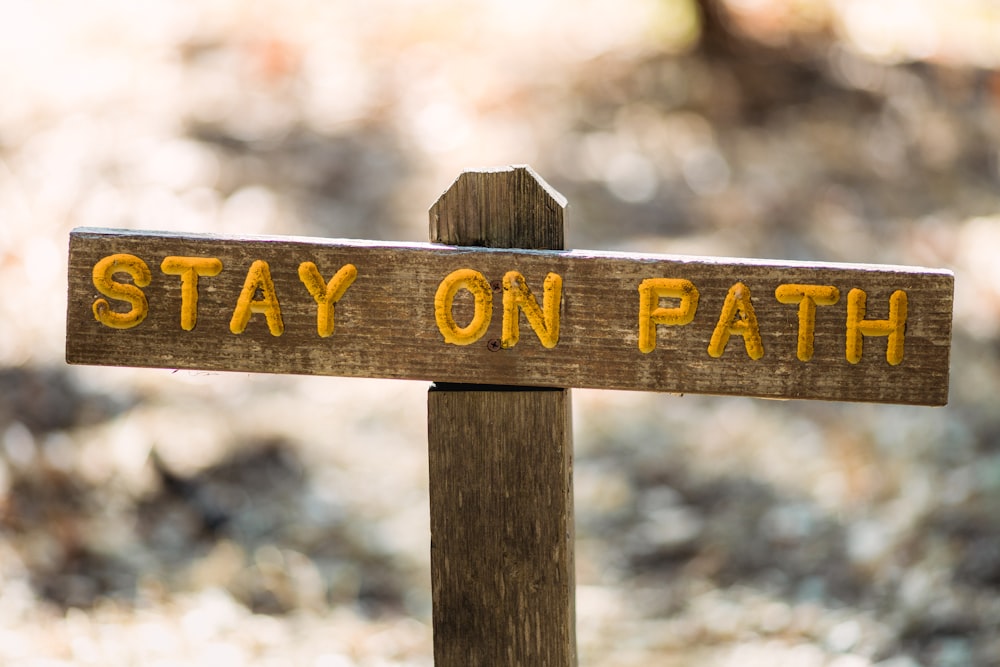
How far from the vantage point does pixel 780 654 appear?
337 cm

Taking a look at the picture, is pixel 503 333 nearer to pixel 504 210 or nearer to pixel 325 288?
pixel 504 210

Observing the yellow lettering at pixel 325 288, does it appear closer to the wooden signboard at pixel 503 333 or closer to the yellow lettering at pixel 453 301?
the wooden signboard at pixel 503 333

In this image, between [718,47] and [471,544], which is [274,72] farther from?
[471,544]

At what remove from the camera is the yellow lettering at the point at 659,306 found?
5.77 feet

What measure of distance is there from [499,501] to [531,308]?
369 mm

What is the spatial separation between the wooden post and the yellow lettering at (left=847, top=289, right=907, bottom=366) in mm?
498

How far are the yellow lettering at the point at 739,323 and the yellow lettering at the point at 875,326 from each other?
148 mm

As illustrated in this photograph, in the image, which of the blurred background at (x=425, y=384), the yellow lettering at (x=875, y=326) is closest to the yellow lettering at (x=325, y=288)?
the yellow lettering at (x=875, y=326)

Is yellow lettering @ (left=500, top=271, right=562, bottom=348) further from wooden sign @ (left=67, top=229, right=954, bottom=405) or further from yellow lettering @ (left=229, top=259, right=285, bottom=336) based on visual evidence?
yellow lettering @ (left=229, top=259, right=285, bottom=336)

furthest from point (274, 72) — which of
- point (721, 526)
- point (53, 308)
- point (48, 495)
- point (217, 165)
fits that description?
point (721, 526)

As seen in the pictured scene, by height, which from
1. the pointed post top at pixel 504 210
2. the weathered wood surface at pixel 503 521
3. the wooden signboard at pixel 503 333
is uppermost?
the pointed post top at pixel 504 210

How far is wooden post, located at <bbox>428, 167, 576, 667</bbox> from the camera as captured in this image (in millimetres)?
1845

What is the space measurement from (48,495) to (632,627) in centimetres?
218

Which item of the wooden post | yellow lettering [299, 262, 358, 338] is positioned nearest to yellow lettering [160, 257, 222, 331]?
yellow lettering [299, 262, 358, 338]
